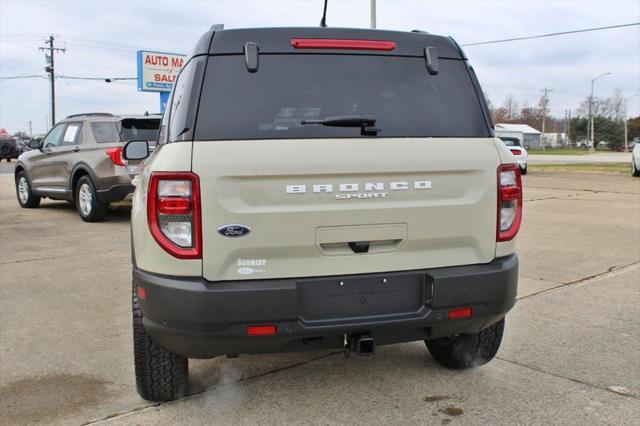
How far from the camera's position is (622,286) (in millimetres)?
5695

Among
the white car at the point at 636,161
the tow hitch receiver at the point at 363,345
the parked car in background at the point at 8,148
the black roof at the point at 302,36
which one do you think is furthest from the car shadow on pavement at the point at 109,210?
the parked car in background at the point at 8,148

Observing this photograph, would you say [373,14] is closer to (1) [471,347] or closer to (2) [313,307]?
(1) [471,347]

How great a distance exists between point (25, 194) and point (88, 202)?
3.05 m

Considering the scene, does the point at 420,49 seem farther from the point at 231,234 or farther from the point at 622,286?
the point at 622,286

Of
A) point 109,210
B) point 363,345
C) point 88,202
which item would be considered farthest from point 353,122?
point 109,210

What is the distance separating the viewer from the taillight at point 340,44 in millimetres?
2901

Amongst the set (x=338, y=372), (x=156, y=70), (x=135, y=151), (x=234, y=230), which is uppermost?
(x=156, y=70)

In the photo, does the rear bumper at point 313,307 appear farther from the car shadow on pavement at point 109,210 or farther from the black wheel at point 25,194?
the black wheel at point 25,194

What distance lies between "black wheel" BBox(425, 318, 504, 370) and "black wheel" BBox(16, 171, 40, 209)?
34.0ft

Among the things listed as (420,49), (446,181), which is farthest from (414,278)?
(420,49)

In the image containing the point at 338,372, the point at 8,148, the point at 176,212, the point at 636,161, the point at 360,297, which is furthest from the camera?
the point at 8,148

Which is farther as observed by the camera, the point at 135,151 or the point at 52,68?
the point at 52,68

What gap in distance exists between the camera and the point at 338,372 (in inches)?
145

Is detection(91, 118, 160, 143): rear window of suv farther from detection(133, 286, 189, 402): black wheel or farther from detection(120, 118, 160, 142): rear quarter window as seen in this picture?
detection(133, 286, 189, 402): black wheel
